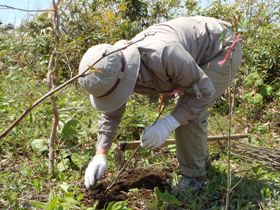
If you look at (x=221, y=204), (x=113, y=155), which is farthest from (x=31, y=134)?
(x=221, y=204)

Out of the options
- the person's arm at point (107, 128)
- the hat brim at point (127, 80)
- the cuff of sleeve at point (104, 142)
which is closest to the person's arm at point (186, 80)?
the hat brim at point (127, 80)

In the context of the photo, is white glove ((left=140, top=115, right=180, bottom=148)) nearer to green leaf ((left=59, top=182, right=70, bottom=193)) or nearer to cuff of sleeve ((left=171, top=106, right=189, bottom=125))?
cuff of sleeve ((left=171, top=106, right=189, bottom=125))

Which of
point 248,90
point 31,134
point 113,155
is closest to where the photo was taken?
point 113,155

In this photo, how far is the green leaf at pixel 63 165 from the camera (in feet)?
10.2

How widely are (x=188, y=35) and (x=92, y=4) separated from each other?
14.5 feet

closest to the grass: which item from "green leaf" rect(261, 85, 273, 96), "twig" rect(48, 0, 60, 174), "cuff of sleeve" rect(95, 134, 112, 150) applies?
"twig" rect(48, 0, 60, 174)

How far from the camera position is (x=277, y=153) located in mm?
3342

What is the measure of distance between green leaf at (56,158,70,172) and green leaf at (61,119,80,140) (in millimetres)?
275

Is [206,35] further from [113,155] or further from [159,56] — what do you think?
[113,155]

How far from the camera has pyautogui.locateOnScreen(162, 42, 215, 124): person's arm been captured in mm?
2229

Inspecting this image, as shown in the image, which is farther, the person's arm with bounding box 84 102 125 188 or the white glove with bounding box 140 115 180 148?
the person's arm with bounding box 84 102 125 188

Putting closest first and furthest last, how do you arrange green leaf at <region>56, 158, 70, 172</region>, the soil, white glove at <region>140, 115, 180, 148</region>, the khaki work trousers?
white glove at <region>140, 115, 180, 148</region> < the khaki work trousers < the soil < green leaf at <region>56, 158, 70, 172</region>

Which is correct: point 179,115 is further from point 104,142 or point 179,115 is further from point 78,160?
A: point 78,160

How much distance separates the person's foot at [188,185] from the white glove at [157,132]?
573 mm
